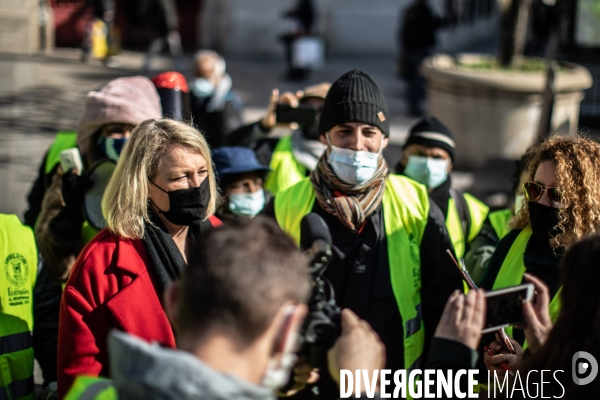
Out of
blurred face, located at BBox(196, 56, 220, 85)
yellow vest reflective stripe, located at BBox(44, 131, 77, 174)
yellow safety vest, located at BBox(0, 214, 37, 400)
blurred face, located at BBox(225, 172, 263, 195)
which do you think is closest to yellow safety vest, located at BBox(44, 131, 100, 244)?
yellow vest reflective stripe, located at BBox(44, 131, 77, 174)

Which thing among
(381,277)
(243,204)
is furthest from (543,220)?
(243,204)

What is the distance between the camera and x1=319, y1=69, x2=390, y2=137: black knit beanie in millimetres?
3770

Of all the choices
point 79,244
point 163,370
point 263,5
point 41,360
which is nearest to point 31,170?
point 79,244

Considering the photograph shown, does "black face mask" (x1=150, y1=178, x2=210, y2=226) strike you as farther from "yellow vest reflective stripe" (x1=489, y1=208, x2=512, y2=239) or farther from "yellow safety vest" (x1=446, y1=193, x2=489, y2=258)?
"yellow vest reflective stripe" (x1=489, y1=208, x2=512, y2=239)

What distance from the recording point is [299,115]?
542 centimetres

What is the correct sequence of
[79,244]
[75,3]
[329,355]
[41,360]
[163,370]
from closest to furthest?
[163,370] → [329,355] → [41,360] → [79,244] → [75,3]

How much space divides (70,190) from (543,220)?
218 cm

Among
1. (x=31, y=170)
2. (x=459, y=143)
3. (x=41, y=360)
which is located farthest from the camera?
(x=459, y=143)

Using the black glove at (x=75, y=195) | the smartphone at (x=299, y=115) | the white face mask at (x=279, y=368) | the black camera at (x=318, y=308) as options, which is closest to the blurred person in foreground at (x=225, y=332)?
the white face mask at (x=279, y=368)

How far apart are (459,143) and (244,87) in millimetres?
4937

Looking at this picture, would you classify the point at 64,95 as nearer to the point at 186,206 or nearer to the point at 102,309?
the point at 186,206

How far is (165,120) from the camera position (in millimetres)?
3283

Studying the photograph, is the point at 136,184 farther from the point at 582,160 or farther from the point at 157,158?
the point at 582,160

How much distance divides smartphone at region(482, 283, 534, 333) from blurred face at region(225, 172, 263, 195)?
247 cm
